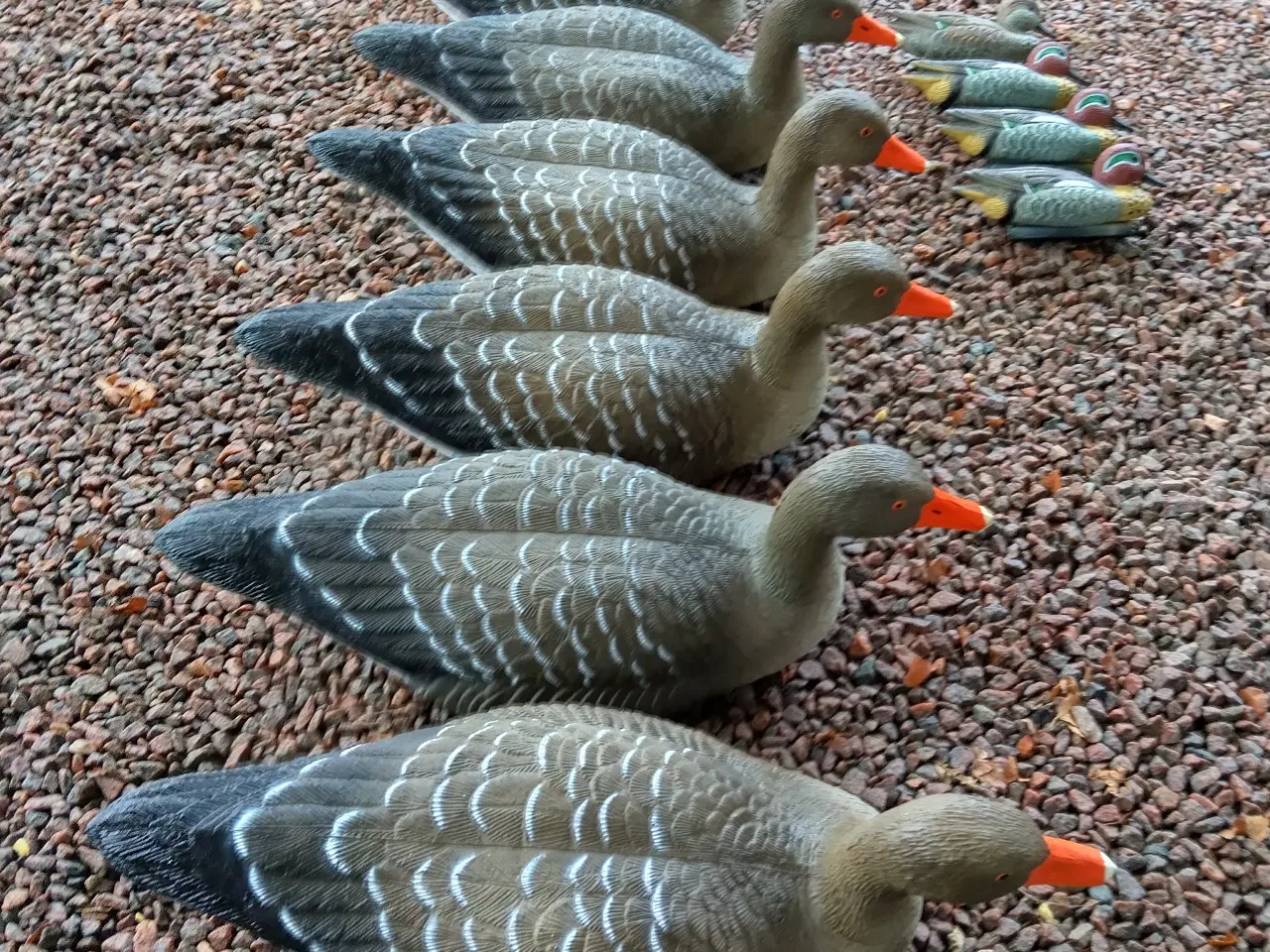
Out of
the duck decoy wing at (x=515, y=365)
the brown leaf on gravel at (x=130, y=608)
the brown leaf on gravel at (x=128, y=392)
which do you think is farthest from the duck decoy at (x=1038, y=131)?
the brown leaf on gravel at (x=130, y=608)

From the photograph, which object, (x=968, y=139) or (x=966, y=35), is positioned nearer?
(x=968, y=139)

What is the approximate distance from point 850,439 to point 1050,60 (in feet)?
4.95

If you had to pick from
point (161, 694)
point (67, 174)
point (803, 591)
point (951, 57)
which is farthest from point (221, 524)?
point (951, 57)

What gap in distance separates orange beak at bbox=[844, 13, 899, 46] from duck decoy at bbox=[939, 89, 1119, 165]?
0.28 meters

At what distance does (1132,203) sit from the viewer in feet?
8.68

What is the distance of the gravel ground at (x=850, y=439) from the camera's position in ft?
6.17

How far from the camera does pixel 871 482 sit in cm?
187

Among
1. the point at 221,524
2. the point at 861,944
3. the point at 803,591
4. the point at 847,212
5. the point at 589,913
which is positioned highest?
the point at 847,212

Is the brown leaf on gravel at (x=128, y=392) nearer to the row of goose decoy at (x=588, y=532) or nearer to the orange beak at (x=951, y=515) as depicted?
the row of goose decoy at (x=588, y=532)

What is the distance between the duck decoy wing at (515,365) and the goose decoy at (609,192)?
263mm

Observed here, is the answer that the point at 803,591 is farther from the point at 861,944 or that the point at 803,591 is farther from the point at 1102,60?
the point at 1102,60

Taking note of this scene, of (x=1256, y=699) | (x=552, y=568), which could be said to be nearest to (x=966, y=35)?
(x=1256, y=699)

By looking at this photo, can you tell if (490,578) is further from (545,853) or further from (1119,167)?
(1119,167)

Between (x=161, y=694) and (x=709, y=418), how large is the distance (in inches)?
51.7
